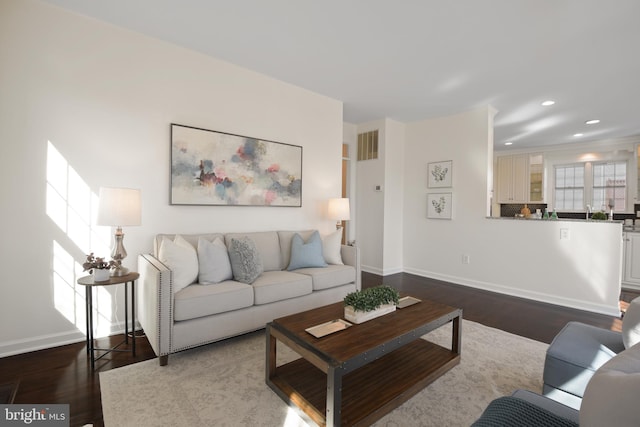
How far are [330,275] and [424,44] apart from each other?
2.54 meters

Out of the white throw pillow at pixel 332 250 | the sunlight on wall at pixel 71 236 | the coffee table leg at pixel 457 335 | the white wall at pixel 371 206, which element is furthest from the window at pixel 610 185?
the sunlight on wall at pixel 71 236

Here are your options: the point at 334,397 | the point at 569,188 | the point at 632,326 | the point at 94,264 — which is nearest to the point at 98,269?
the point at 94,264

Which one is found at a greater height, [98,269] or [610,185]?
[610,185]

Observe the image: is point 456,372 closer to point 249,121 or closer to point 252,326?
point 252,326

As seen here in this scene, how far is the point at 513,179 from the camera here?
758cm

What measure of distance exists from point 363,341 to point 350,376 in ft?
1.29

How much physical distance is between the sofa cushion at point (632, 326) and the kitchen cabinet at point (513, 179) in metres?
6.54

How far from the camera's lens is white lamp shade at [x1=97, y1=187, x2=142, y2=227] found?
235 cm

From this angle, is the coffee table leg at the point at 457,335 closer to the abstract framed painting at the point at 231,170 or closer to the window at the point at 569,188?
the abstract framed painting at the point at 231,170

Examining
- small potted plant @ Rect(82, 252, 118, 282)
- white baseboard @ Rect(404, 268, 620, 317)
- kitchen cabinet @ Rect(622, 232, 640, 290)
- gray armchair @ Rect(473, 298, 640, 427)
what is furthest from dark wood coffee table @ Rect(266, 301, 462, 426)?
kitchen cabinet @ Rect(622, 232, 640, 290)

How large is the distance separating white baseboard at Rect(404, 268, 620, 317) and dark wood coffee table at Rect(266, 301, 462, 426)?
267 cm

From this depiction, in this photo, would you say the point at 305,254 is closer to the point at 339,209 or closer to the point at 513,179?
the point at 339,209

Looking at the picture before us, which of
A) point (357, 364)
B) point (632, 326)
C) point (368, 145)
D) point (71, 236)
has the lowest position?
point (357, 364)

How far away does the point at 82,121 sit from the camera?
2674mm
